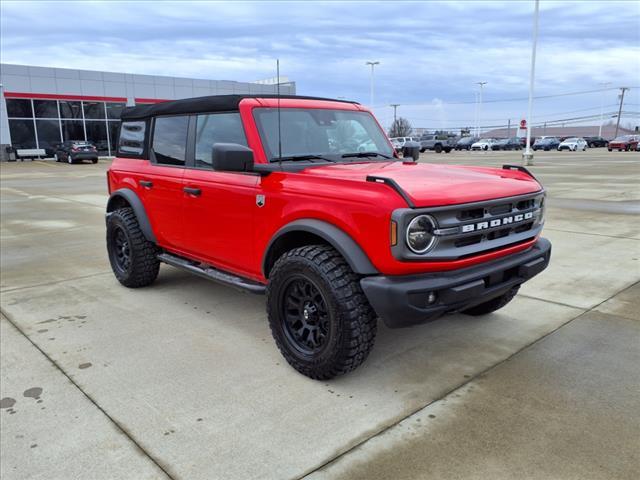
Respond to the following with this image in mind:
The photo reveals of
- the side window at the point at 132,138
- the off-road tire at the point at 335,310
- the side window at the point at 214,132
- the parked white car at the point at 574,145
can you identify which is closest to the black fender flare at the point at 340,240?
the off-road tire at the point at 335,310

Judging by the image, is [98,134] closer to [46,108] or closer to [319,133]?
[46,108]

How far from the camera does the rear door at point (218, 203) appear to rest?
388 cm

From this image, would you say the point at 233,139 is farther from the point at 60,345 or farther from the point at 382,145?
the point at 60,345

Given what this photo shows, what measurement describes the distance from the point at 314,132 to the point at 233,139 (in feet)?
2.15

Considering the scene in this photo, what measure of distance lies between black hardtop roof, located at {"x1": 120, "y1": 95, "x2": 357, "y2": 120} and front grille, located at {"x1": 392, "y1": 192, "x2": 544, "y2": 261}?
182 cm

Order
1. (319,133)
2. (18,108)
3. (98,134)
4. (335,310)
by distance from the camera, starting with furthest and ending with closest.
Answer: (98,134)
(18,108)
(319,133)
(335,310)

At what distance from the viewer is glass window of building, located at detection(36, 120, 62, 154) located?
38.5 meters

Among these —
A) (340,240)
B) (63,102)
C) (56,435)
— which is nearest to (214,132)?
(340,240)

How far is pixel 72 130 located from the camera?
3956 cm

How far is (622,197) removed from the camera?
1251 cm

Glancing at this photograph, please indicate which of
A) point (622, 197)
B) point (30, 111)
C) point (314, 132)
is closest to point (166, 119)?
point (314, 132)

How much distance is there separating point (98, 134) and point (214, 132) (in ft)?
134

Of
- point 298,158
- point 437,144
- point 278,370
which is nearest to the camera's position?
point 278,370

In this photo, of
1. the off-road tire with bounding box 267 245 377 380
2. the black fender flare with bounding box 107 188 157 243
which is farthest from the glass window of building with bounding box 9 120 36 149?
the off-road tire with bounding box 267 245 377 380
